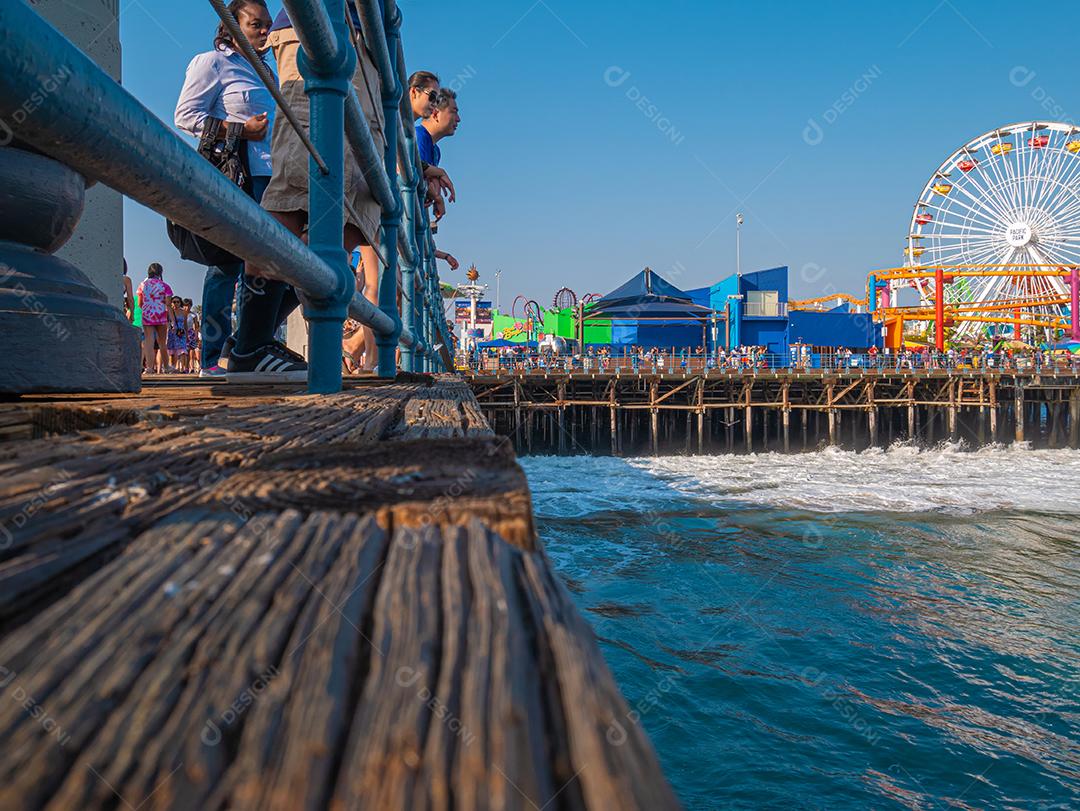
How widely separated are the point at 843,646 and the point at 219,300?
418 centimetres

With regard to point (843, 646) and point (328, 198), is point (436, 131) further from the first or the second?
point (843, 646)

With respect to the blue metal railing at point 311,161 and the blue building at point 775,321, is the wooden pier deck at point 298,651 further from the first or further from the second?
the blue building at point 775,321

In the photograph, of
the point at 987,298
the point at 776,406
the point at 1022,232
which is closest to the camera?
the point at 776,406

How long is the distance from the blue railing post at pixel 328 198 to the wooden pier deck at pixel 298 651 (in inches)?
49.2

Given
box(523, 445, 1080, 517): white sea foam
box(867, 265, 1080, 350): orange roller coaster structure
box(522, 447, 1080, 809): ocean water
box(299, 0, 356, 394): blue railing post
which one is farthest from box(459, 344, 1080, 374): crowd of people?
box(299, 0, 356, 394): blue railing post

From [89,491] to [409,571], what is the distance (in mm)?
324

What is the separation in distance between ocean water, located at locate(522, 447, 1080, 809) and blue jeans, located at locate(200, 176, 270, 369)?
2.90 metres

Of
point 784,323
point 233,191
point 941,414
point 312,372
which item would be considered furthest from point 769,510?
point 784,323

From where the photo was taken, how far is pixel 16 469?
64 centimetres

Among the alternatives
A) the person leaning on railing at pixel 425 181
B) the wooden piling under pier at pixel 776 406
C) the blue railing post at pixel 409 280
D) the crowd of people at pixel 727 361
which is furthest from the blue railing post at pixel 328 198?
the crowd of people at pixel 727 361

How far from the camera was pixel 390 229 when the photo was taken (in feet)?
10.3

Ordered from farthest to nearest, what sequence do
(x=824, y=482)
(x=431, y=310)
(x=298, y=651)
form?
1. (x=824, y=482)
2. (x=431, y=310)
3. (x=298, y=651)

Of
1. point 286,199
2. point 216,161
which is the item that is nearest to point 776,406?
point 216,161

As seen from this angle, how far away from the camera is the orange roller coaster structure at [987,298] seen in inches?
1284
